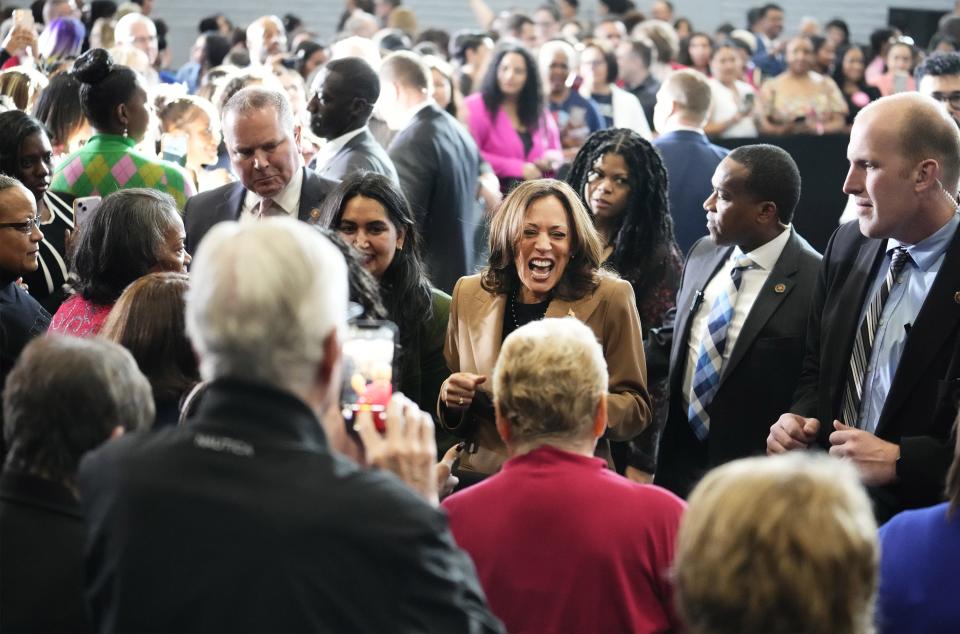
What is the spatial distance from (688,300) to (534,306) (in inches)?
35.1

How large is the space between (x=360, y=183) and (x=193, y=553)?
2373 millimetres

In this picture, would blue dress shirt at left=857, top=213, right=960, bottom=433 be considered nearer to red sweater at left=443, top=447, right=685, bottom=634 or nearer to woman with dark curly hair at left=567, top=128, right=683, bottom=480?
red sweater at left=443, top=447, right=685, bottom=634

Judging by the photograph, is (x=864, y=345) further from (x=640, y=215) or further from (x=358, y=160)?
(x=358, y=160)

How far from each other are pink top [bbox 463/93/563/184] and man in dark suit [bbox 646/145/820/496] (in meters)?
3.22

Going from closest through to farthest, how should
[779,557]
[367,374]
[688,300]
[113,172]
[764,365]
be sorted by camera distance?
[779,557] < [367,374] < [764,365] < [688,300] < [113,172]

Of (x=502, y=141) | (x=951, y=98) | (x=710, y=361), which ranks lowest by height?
(x=710, y=361)

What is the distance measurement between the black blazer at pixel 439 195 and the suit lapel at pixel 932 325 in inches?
118

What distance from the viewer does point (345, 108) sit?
5.59 meters

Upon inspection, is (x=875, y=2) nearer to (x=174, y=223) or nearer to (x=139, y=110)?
(x=139, y=110)

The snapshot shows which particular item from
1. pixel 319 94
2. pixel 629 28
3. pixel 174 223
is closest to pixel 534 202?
pixel 174 223

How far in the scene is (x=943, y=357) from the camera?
11.1ft

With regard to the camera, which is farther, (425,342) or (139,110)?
(139,110)

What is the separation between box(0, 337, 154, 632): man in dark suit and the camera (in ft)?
6.75

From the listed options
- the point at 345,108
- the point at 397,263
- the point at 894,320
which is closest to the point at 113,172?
the point at 345,108
